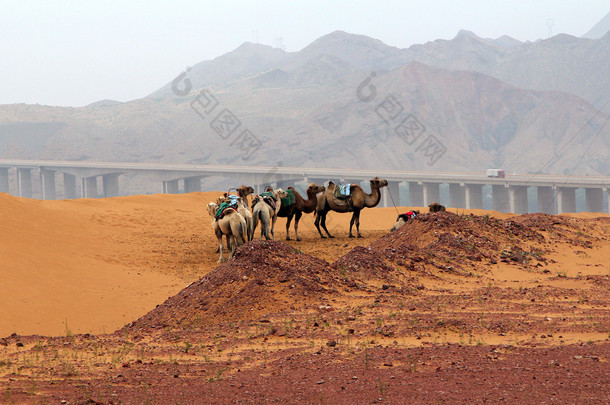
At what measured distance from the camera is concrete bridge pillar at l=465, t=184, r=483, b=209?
382ft

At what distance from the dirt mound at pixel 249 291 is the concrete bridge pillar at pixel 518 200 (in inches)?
3950

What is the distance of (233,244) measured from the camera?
816 inches

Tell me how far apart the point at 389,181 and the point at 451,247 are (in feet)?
336

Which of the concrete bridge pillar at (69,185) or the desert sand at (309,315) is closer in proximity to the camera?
the desert sand at (309,315)

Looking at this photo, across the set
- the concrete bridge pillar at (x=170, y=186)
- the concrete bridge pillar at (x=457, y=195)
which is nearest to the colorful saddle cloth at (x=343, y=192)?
the concrete bridge pillar at (x=457, y=195)

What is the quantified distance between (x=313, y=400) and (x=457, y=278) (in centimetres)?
1067

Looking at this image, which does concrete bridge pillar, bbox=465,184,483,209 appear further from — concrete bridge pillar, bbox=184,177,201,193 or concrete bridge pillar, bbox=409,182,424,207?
concrete bridge pillar, bbox=184,177,201,193

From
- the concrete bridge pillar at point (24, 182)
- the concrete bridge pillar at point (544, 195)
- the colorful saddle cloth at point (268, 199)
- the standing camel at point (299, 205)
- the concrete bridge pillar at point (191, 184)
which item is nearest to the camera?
the colorful saddle cloth at point (268, 199)

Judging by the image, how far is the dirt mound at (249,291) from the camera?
1399cm

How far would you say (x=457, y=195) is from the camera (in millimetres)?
119812

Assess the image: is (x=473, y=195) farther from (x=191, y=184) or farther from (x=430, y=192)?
(x=191, y=184)

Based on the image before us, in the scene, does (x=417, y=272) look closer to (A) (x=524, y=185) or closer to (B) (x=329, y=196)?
(B) (x=329, y=196)

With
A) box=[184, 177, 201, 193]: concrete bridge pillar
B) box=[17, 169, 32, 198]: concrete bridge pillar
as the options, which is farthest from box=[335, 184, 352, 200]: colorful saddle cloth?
box=[17, 169, 32, 198]: concrete bridge pillar

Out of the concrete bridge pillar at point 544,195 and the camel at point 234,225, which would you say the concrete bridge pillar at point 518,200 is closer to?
the concrete bridge pillar at point 544,195
